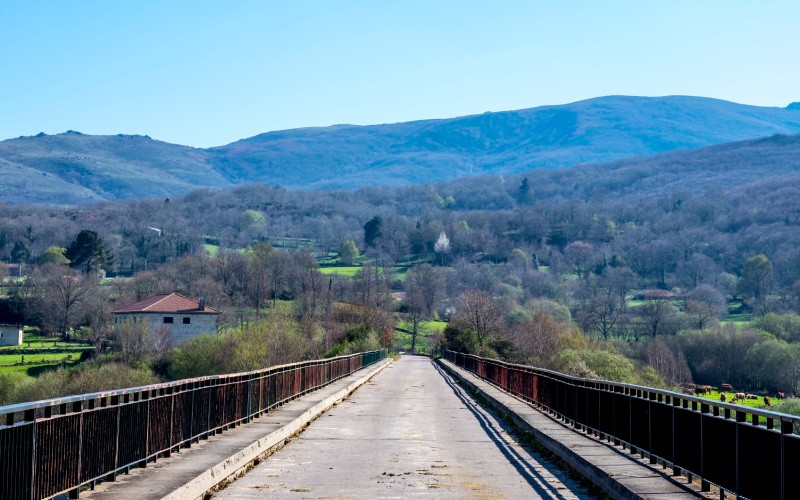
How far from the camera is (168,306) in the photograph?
447ft

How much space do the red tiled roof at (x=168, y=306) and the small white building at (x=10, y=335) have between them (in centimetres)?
1213

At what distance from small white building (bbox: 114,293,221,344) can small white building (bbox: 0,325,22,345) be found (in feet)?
37.9

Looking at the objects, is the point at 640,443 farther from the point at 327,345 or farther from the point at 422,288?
the point at 422,288

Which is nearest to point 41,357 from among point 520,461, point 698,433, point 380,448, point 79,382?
point 79,382

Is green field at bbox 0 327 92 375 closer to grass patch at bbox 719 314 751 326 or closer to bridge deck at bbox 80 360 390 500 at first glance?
bridge deck at bbox 80 360 390 500

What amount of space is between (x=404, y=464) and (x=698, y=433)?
559 centimetres

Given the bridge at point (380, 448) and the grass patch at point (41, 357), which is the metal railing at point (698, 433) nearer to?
the bridge at point (380, 448)

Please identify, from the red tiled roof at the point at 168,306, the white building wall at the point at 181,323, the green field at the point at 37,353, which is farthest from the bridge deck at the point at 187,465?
the red tiled roof at the point at 168,306

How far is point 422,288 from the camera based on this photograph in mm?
187250

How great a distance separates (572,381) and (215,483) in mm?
10805

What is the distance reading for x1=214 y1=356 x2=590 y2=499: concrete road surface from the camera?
14094 millimetres

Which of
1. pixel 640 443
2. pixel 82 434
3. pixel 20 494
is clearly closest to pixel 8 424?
pixel 20 494

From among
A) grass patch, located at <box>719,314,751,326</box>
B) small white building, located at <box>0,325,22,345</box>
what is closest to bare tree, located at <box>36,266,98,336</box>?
Answer: small white building, located at <box>0,325,22,345</box>

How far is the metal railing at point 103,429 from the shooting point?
10.2m
